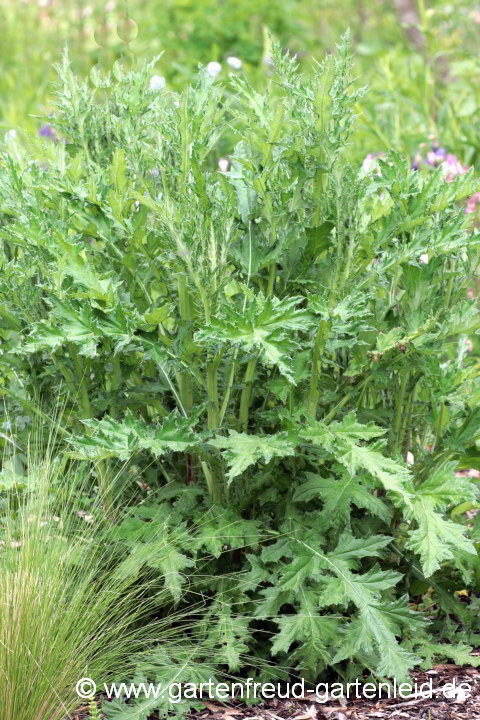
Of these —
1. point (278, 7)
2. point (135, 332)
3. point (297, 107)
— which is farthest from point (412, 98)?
point (135, 332)

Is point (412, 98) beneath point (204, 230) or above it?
above

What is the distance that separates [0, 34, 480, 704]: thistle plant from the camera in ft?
8.27

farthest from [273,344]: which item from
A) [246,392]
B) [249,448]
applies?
[246,392]

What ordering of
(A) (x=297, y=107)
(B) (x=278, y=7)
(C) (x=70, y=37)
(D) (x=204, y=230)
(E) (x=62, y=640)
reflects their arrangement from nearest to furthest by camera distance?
(E) (x=62, y=640), (D) (x=204, y=230), (A) (x=297, y=107), (B) (x=278, y=7), (C) (x=70, y=37)

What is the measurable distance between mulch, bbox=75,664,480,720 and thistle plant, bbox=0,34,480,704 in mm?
111

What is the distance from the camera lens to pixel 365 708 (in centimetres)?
264

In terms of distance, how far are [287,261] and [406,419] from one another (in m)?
0.63

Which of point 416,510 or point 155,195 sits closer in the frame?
point 416,510

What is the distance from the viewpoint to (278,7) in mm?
8938

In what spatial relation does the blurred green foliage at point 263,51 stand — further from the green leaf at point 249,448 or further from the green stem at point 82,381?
the green leaf at point 249,448

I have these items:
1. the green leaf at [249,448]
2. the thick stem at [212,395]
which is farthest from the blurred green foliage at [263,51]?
the green leaf at [249,448]

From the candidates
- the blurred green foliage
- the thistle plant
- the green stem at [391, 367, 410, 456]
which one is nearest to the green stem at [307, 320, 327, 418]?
the thistle plant

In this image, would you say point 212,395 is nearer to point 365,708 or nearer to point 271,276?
point 271,276

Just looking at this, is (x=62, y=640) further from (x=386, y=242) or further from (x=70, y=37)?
(x=70, y=37)
